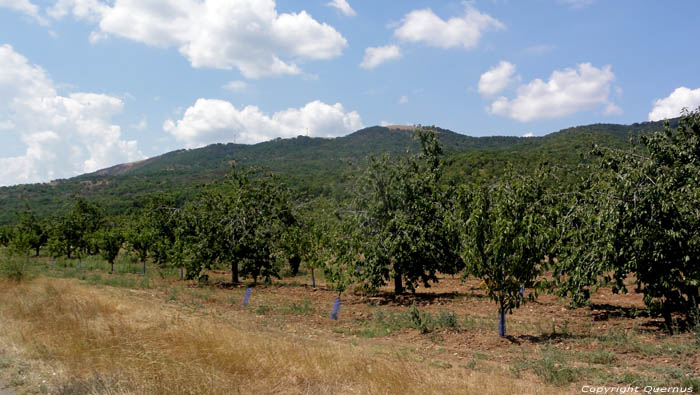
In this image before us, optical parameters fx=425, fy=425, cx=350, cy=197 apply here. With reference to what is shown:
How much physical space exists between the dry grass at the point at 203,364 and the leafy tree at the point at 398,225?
22.3ft

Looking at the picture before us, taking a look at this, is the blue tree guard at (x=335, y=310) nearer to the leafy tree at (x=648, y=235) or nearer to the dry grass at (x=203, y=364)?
the dry grass at (x=203, y=364)

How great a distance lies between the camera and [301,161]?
138 metres

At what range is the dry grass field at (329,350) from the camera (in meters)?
6.61

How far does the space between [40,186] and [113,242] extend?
129428mm

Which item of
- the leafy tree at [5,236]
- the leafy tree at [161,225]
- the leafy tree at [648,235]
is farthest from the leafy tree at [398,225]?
the leafy tree at [5,236]

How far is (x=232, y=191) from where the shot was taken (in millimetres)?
23109

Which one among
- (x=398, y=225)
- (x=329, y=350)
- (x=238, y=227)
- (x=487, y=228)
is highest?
(x=238, y=227)

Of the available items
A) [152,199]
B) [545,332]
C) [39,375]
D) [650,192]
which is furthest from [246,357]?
[152,199]

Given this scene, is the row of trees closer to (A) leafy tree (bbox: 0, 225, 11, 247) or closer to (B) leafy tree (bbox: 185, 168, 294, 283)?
(B) leafy tree (bbox: 185, 168, 294, 283)

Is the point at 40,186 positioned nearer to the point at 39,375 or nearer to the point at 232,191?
the point at 232,191

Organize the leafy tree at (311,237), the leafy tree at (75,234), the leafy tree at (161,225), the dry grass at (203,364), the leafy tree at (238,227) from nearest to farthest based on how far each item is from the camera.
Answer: the dry grass at (203,364) → the leafy tree at (311,237) → the leafy tree at (238,227) → the leafy tree at (161,225) → the leafy tree at (75,234)

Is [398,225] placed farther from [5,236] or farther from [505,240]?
[5,236]

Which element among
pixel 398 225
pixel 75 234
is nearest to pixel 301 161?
pixel 75 234

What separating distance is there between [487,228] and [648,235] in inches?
146
